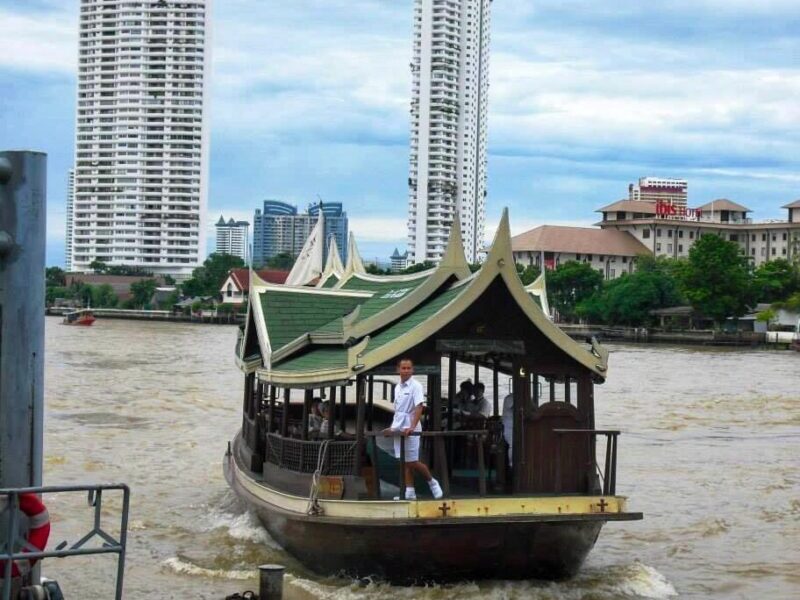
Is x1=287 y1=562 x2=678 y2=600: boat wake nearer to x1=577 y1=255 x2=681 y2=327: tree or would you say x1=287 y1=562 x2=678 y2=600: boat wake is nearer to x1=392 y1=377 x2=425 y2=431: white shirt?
x1=392 y1=377 x2=425 y2=431: white shirt

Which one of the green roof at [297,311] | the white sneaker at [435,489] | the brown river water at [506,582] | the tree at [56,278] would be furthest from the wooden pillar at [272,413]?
the tree at [56,278]

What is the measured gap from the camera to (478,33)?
116750mm

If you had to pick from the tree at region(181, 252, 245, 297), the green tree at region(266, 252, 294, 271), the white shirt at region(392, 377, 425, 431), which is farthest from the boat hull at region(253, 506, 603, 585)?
the green tree at region(266, 252, 294, 271)

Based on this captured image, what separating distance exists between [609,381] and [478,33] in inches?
3483

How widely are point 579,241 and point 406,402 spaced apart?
86399 millimetres

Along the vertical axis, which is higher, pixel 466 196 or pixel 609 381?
pixel 466 196

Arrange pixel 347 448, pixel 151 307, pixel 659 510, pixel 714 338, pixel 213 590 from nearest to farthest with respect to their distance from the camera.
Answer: pixel 347 448
pixel 213 590
pixel 659 510
pixel 714 338
pixel 151 307

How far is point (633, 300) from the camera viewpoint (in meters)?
69.2

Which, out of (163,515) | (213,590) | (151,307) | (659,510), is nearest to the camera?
(213,590)

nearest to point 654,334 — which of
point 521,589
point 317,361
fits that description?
point 317,361

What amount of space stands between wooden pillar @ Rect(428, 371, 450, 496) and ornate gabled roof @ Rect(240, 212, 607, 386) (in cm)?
42

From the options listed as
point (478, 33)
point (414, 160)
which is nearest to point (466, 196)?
point (414, 160)

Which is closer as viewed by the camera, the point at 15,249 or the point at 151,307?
the point at 15,249

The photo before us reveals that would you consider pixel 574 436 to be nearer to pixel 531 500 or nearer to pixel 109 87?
pixel 531 500
